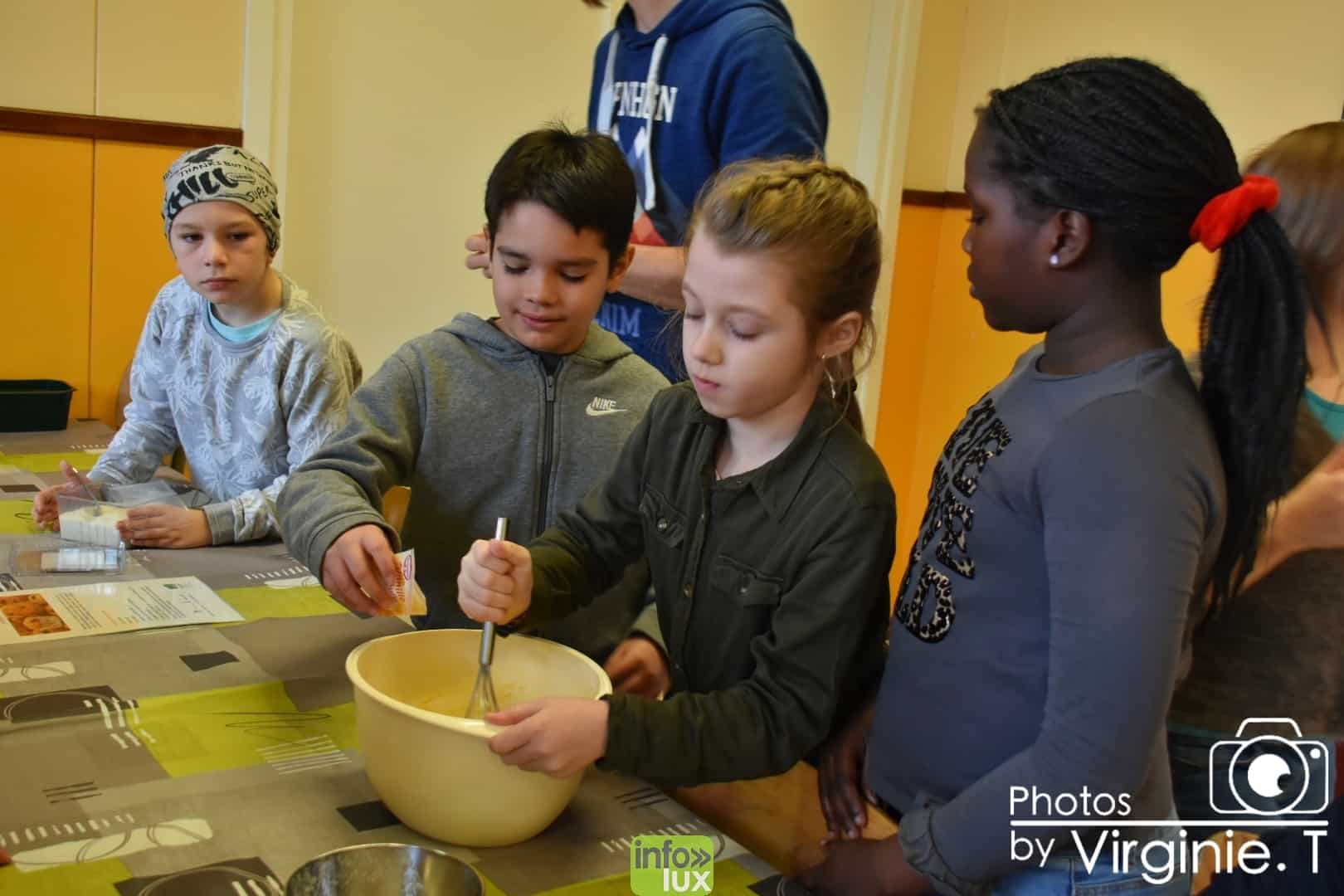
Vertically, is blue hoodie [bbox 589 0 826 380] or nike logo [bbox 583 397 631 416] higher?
A: blue hoodie [bbox 589 0 826 380]

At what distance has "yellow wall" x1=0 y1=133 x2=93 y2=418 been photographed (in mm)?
2391

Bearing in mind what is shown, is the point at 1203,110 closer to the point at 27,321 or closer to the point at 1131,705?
the point at 1131,705

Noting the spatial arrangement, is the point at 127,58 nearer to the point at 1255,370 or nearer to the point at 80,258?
the point at 80,258

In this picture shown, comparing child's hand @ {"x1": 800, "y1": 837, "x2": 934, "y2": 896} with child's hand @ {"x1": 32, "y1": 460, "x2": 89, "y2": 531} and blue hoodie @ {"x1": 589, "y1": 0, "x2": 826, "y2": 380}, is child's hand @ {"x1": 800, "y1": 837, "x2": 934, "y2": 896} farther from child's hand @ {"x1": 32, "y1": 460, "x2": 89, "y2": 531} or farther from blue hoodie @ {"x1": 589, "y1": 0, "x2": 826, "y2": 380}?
child's hand @ {"x1": 32, "y1": 460, "x2": 89, "y2": 531}

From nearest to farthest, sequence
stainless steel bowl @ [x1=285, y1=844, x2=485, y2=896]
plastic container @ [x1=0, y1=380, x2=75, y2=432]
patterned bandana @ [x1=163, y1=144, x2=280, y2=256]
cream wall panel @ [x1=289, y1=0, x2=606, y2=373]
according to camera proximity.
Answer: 1. stainless steel bowl @ [x1=285, y1=844, x2=485, y2=896]
2. patterned bandana @ [x1=163, y1=144, x2=280, y2=256]
3. plastic container @ [x1=0, y1=380, x2=75, y2=432]
4. cream wall panel @ [x1=289, y1=0, x2=606, y2=373]

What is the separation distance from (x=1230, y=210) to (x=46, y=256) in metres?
2.37

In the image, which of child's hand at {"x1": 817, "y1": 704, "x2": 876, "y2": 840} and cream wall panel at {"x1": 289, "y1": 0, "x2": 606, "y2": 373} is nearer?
child's hand at {"x1": 817, "y1": 704, "x2": 876, "y2": 840}

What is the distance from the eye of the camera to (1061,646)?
787 millimetres

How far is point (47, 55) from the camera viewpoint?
92.7 inches

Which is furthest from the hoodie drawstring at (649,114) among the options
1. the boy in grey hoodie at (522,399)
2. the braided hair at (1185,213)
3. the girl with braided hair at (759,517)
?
the braided hair at (1185,213)

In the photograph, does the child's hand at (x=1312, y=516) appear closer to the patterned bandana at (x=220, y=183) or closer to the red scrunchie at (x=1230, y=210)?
the red scrunchie at (x=1230, y=210)

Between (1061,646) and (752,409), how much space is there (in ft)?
1.13

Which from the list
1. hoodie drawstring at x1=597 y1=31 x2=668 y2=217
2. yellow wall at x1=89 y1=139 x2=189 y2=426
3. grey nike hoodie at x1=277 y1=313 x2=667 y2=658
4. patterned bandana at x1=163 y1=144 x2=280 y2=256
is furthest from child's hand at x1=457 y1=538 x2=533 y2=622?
yellow wall at x1=89 y1=139 x2=189 y2=426

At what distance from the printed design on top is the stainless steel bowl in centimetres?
42
